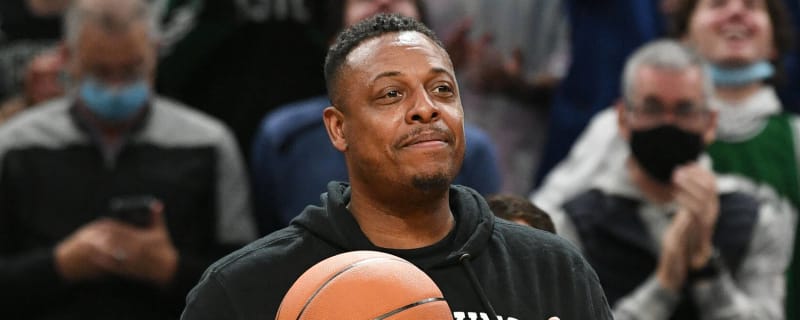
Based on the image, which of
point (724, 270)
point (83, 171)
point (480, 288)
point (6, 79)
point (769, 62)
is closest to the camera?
point (480, 288)

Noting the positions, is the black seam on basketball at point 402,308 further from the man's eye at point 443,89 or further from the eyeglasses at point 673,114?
the eyeglasses at point 673,114

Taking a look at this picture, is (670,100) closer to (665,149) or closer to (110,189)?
(665,149)

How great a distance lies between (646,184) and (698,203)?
0.76 feet

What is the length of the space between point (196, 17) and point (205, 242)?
1.06 metres

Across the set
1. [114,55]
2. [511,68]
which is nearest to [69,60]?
[114,55]

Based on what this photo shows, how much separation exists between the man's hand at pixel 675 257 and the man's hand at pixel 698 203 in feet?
0.08

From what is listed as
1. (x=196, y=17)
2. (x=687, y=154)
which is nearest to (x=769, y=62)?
(x=687, y=154)

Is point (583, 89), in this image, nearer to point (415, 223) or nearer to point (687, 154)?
point (687, 154)

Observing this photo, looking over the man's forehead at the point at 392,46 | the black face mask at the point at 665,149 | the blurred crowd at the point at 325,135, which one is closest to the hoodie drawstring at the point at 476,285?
the man's forehead at the point at 392,46

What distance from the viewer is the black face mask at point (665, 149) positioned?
16.0ft

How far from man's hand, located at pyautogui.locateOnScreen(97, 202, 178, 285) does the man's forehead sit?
7.44ft

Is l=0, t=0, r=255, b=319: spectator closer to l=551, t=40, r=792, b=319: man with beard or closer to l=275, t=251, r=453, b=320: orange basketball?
l=551, t=40, r=792, b=319: man with beard

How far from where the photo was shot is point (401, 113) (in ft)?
8.71

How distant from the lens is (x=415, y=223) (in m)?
2.74
